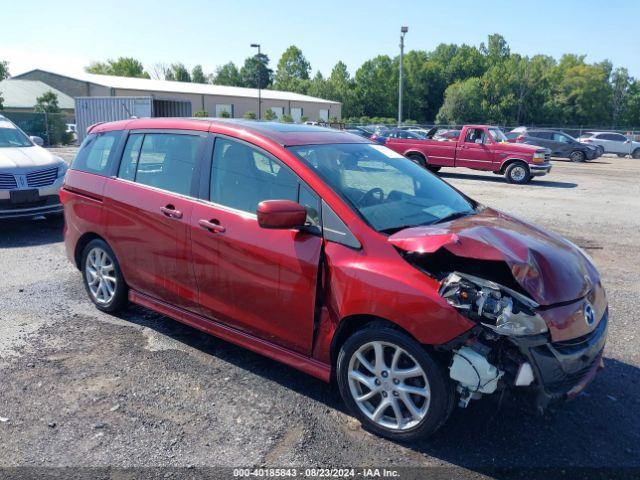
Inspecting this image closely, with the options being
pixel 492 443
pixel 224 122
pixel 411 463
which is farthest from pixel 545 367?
pixel 224 122

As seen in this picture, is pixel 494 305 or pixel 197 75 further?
pixel 197 75

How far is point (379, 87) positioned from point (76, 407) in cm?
9404

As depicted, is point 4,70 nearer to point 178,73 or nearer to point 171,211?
point 178,73

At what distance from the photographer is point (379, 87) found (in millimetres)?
92812

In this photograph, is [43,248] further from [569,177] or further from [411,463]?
[569,177]

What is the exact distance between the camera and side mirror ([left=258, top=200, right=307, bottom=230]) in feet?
10.8

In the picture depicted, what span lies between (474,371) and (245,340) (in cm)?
165

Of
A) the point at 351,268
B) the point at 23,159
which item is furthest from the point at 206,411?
the point at 23,159

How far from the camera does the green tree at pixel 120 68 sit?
10222 centimetres

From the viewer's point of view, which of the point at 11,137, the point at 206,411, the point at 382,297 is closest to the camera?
the point at 382,297

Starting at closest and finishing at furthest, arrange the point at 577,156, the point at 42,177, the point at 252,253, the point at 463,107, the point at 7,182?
the point at 252,253 < the point at 7,182 < the point at 42,177 < the point at 577,156 < the point at 463,107

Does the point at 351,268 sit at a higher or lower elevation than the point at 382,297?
higher

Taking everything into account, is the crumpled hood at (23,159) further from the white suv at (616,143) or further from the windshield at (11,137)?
the white suv at (616,143)

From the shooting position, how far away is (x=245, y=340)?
12.5 feet
